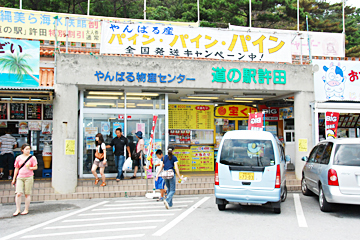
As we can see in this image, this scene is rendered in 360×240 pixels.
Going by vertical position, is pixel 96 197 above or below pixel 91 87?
below

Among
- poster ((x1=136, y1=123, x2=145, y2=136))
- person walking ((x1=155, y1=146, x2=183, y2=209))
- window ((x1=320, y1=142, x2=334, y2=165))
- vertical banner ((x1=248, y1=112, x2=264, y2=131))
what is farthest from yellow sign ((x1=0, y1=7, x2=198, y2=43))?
window ((x1=320, y1=142, x2=334, y2=165))

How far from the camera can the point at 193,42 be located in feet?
36.7

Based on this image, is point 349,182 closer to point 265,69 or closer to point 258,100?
point 265,69

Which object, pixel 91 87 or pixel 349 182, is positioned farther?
pixel 91 87

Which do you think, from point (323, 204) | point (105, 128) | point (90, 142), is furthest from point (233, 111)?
point (323, 204)

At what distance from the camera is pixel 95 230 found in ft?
20.5

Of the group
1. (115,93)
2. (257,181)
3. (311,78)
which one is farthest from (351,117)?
(115,93)

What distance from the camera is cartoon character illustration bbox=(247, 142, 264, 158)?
294 inches

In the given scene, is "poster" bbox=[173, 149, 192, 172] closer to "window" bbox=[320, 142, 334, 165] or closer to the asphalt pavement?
the asphalt pavement

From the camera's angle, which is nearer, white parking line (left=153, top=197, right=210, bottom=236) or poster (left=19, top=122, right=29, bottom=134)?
white parking line (left=153, top=197, right=210, bottom=236)

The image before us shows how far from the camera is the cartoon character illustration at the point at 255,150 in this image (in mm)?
7461

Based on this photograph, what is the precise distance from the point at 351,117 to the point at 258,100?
4424 millimetres

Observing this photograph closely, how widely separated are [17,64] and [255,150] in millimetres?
7938

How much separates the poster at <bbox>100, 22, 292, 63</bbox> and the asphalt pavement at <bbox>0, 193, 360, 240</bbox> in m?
5.24
